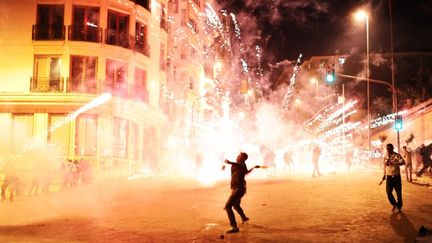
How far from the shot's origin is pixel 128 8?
31359 millimetres

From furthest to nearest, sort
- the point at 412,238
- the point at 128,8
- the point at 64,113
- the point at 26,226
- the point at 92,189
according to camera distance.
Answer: the point at 128,8, the point at 64,113, the point at 92,189, the point at 26,226, the point at 412,238

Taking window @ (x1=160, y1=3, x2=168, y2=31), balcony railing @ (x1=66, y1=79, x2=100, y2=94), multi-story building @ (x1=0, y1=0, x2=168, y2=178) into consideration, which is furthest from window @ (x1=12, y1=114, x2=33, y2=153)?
window @ (x1=160, y1=3, x2=168, y2=31)

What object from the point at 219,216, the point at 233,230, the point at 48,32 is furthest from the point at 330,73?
the point at 233,230

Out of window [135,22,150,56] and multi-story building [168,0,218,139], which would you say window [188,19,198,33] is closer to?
multi-story building [168,0,218,139]

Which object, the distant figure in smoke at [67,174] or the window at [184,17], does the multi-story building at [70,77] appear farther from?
the window at [184,17]

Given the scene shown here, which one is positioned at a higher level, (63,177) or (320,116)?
(320,116)

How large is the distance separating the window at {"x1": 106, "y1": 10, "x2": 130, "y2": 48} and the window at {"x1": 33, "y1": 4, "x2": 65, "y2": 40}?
2.76 meters

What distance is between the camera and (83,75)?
29.4 metres

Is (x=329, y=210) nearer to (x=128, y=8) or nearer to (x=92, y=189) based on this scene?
(x=92, y=189)

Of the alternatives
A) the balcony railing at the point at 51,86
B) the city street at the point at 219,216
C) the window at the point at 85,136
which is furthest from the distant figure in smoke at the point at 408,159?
the balcony railing at the point at 51,86

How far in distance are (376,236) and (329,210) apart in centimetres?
329

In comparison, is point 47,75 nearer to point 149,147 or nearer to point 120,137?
point 120,137

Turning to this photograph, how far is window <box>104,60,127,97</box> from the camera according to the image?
2994 cm

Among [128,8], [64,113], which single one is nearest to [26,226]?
[64,113]
